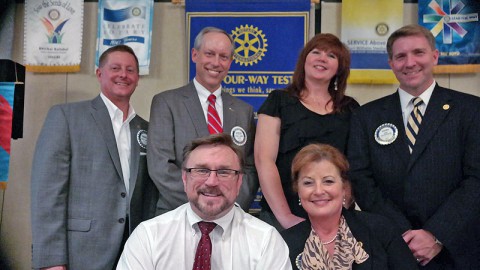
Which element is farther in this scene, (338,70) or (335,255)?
(338,70)

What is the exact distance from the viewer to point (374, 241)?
2334 mm

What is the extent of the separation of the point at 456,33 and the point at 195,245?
2.99 meters

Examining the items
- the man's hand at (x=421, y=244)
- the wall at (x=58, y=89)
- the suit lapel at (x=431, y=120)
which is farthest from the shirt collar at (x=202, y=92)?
the wall at (x=58, y=89)

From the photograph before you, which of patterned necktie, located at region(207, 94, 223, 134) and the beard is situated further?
patterned necktie, located at region(207, 94, 223, 134)

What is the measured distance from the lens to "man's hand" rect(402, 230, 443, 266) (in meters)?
2.52

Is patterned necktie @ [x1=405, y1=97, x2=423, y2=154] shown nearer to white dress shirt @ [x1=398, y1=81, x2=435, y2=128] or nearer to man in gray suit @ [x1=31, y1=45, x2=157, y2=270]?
white dress shirt @ [x1=398, y1=81, x2=435, y2=128]

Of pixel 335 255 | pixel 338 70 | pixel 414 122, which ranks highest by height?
pixel 338 70

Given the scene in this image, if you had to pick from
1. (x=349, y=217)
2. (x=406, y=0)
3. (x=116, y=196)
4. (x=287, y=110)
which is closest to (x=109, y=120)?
(x=116, y=196)

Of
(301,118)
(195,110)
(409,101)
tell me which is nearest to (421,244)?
(409,101)

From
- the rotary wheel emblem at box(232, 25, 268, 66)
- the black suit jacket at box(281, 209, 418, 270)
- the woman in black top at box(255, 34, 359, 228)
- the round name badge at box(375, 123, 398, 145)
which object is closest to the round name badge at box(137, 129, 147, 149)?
the woman in black top at box(255, 34, 359, 228)

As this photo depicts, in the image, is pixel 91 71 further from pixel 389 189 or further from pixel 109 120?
pixel 389 189

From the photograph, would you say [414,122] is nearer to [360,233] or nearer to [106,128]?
[360,233]

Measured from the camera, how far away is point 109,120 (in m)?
3.04

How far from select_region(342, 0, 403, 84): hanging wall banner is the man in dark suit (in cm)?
149
